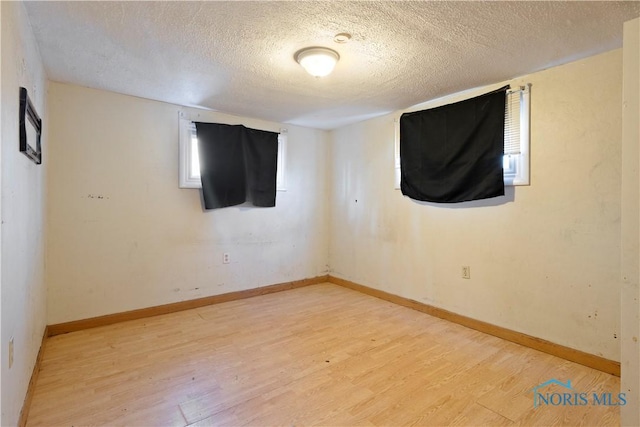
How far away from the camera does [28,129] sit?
178 cm

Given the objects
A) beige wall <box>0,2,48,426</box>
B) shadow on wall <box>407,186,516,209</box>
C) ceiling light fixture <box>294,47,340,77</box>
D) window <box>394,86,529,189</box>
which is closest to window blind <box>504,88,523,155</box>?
window <box>394,86,529,189</box>

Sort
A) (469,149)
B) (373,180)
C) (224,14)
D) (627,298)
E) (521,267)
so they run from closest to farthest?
(627,298) < (224,14) < (521,267) < (469,149) < (373,180)

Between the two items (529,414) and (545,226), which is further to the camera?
(545,226)

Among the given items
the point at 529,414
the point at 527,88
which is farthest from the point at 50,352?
the point at 527,88

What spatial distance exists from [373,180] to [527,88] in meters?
1.78

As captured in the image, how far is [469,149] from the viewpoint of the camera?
2898mm

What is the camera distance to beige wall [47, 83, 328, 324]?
2812mm

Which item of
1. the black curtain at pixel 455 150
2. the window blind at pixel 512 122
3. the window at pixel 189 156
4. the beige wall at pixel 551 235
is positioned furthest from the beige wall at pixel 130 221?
the window blind at pixel 512 122

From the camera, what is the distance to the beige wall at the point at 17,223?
134 cm

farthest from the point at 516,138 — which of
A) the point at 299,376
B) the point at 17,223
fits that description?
the point at 17,223

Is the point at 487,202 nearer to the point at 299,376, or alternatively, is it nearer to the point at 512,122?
the point at 512,122

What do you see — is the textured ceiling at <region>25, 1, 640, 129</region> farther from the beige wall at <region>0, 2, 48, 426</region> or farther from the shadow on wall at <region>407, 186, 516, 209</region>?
the shadow on wall at <region>407, 186, 516, 209</region>

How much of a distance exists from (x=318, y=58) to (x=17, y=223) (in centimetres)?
189

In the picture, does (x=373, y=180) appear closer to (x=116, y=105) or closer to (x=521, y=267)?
(x=521, y=267)
